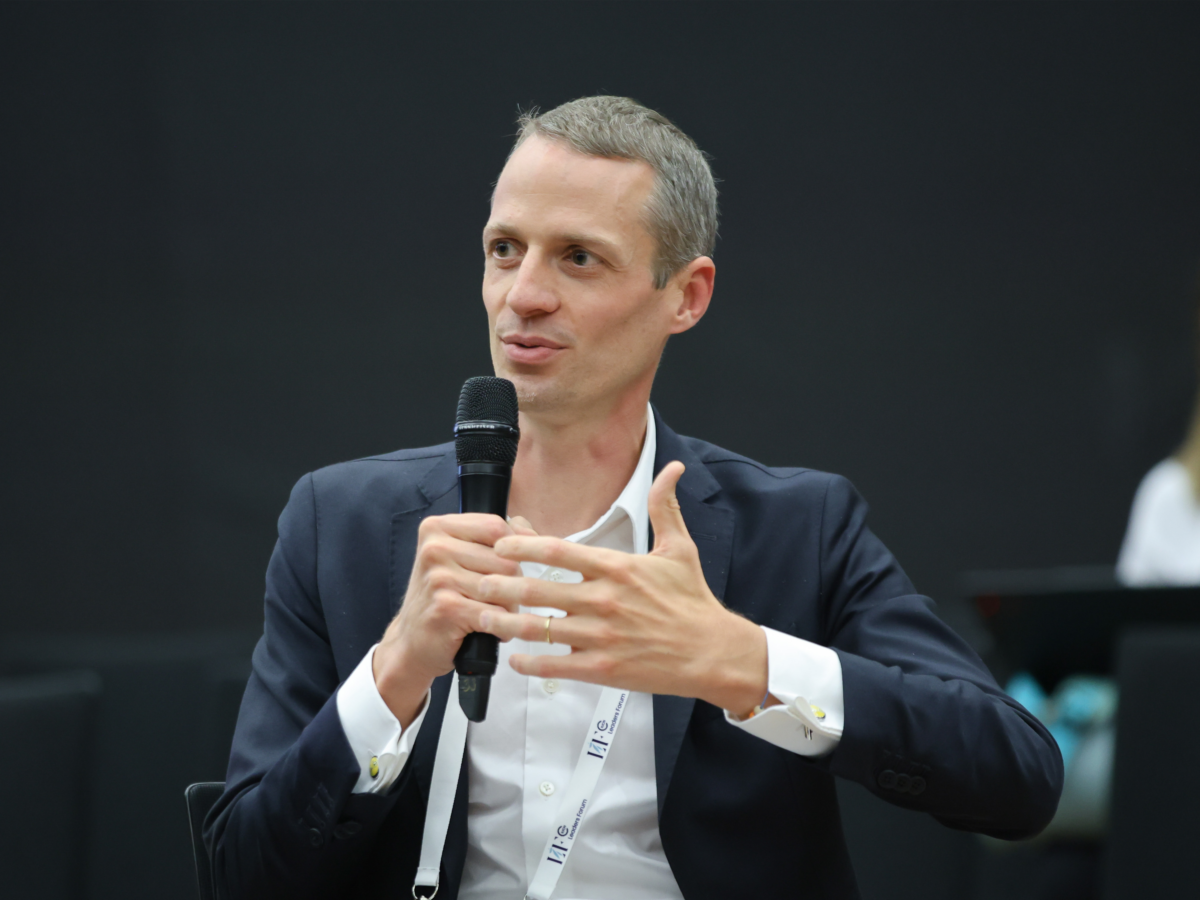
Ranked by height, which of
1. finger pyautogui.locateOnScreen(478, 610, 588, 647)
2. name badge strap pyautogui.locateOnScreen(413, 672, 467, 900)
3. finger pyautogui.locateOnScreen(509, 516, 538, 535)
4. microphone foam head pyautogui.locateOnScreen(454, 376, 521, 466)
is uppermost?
microphone foam head pyautogui.locateOnScreen(454, 376, 521, 466)

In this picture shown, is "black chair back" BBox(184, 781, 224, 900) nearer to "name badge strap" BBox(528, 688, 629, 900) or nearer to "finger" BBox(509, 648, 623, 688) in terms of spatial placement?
"name badge strap" BBox(528, 688, 629, 900)

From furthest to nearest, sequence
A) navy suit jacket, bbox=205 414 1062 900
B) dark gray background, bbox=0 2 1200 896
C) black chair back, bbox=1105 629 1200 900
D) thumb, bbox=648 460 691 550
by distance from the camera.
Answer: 1. dark gray background, bbox=0 2 1200 896
2. black chair back, bbox=1105 629 1200 900
3. navy suit jacket, bbox=205 414 1062 900
4. thumb, bbox=648 460 691 550

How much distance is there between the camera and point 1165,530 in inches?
140

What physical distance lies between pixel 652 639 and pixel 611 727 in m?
0.31

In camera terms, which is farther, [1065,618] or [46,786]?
[1065,618]

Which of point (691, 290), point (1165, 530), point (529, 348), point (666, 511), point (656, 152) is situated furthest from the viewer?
point (1165, 530)

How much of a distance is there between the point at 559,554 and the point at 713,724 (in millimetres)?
469

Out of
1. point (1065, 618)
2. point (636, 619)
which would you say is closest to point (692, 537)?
point (636, 619)

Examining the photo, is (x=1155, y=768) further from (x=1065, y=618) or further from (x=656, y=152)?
(x=656, y=152)

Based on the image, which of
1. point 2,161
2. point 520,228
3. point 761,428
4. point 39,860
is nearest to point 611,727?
point 520,228

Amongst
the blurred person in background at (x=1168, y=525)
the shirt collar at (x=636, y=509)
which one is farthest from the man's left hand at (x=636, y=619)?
the blurred person in background at (x=1168, y=525)

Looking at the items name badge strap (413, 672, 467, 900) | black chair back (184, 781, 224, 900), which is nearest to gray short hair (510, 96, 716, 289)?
name badge strap (413, 672, 467, 900)

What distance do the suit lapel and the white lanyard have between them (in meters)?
0.06

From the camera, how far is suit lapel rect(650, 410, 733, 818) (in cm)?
153
